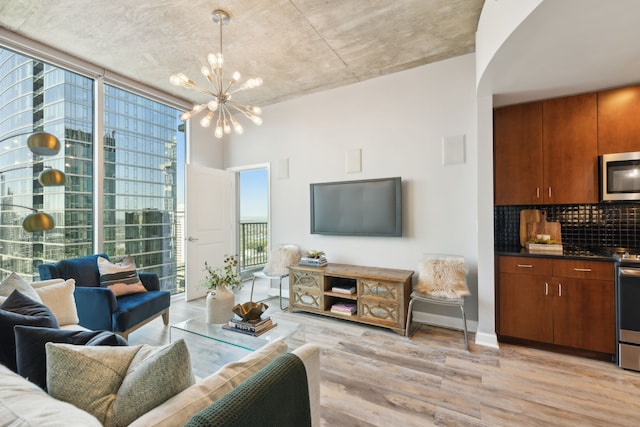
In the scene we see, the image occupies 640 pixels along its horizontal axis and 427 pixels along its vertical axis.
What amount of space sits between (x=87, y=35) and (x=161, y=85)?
1116 mm

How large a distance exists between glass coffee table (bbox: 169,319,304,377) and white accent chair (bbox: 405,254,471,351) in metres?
1.33

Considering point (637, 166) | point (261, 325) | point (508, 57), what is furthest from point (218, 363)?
point (637, 166)

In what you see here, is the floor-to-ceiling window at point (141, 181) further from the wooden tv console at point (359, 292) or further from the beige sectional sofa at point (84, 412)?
the beige sectional sofa at point (84, 412)

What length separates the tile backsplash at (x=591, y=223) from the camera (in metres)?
2.68

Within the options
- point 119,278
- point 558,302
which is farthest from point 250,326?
point 558,302

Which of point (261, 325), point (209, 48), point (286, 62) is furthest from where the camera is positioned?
point (286, 62)

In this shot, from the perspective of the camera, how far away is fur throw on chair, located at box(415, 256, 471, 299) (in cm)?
276

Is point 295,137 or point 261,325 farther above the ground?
point 295,137

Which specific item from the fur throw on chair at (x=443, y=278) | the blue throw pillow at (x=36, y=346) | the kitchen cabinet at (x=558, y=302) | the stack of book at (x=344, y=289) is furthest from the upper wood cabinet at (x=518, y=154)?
the blue throw pillow at (x=36, y=346)

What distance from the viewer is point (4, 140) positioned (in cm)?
279

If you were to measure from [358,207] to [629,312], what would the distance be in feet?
8.31

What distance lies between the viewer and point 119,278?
2822 millimetres

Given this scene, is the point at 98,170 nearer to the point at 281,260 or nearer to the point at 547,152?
the point at 281,260

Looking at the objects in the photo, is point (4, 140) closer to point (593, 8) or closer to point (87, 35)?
point (87, 35)
